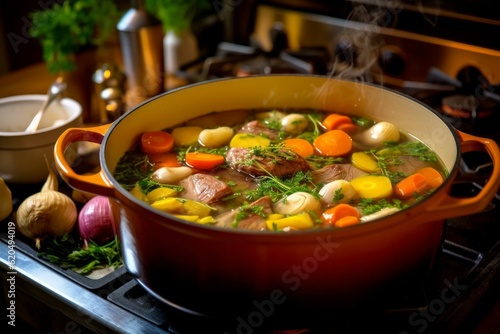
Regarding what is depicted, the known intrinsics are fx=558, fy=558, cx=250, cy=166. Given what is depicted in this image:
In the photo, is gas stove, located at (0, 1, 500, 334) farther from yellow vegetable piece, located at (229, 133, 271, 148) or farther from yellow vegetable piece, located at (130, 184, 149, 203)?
yellow vegetable piece, located at (229, 133, 271, 148)

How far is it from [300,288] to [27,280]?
0.56 metres

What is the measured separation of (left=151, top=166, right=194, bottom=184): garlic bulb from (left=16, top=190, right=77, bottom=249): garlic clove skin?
8.1 inches

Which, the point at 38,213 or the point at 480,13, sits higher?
the point at 480,13

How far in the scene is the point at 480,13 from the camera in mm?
1675

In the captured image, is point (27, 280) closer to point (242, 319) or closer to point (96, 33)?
point (242, 319)

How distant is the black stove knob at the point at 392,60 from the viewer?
5.99 feet

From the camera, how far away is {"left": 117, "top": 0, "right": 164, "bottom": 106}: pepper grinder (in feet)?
5.90

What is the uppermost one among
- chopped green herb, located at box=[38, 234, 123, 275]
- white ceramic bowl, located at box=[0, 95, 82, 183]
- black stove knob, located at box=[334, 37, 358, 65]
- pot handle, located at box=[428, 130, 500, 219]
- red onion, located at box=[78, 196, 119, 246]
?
pot handle, located at box=[428, 130, 500, 219]

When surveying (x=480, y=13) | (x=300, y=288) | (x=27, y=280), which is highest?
(x=480, y=13)

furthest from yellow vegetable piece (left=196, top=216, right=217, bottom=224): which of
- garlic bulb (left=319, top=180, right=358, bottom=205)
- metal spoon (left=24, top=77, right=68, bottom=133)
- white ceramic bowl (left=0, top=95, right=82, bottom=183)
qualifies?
metal spoon (left=24, top=77, right=68, bottom=133)

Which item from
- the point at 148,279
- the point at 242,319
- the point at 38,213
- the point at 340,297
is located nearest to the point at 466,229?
the point at 340,297

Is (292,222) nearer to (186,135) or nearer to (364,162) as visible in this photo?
(364,162)

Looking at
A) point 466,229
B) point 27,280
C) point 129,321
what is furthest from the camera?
point 466,229

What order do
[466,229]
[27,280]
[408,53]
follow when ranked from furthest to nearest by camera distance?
[408,53]
[466,229]
[27,280]
